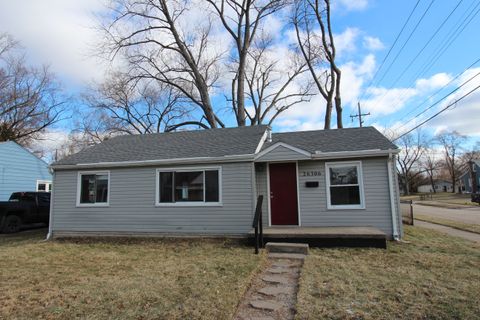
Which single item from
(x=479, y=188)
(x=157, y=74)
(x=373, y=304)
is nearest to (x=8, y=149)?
(x=157, y=74)

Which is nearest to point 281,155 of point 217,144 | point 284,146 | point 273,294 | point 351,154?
point 284,146

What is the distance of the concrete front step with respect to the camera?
7.16m

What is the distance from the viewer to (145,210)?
32.5ft

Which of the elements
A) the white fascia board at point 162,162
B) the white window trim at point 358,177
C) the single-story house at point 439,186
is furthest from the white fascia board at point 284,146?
the single-story house at point 439,186

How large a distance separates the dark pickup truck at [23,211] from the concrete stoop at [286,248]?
1059 centimetres

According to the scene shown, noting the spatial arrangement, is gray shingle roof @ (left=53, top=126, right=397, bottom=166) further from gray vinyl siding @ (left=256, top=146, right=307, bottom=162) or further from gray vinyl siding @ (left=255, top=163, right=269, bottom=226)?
gray vinyl siding @ (left=255, top=163, right=269, bottom=226)

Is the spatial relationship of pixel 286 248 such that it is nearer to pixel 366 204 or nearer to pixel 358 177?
pixel 366 204

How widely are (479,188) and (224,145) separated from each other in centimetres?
5021

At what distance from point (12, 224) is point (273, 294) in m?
12.1

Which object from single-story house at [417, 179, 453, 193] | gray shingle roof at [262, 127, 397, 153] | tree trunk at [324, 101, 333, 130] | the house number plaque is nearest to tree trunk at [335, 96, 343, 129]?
tree trunk at [324, 101, 333, 130]

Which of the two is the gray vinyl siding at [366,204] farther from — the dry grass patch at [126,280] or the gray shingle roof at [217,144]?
the dry grass patch at [126,280]

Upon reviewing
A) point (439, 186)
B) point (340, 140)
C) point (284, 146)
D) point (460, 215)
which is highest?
point (439, 186)

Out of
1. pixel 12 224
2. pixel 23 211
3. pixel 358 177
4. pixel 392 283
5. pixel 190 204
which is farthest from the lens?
pixel 23 211

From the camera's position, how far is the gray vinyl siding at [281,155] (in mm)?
9203
